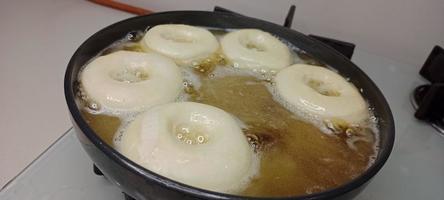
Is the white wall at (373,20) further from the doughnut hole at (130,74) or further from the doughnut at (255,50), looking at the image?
the doughnut hole at (130,74)

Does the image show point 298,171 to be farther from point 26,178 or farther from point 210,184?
point 26,178

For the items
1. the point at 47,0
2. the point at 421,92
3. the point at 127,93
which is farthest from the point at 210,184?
the point at 47,0

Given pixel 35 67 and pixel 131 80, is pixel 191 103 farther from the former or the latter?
pixel 35 67

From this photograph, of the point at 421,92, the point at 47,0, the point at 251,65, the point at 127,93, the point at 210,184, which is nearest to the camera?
the point at 210,184

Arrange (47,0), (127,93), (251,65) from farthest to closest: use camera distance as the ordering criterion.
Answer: (47,0) < (251,65) < (127,93)

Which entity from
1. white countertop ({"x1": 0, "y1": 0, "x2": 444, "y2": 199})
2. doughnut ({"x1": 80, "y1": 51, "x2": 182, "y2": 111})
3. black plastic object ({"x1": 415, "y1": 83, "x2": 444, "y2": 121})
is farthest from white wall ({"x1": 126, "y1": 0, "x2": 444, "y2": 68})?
doughnut ({"x1": 80, "y1": 51, "x2": 182, "y2": 111})

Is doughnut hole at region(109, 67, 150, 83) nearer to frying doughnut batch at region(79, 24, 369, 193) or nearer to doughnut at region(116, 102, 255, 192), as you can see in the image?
frying doughnut batch at region(79, 24, 369, 193)
